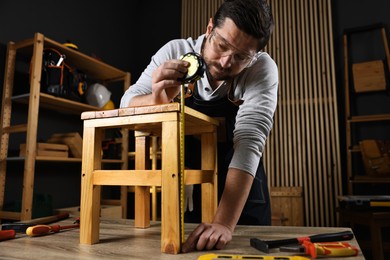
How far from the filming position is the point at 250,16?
982 millimetres

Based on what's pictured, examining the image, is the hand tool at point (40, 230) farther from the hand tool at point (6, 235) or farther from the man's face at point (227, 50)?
the man's face at point (227, 50)

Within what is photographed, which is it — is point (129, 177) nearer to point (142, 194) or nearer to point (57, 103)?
point (142, 194)

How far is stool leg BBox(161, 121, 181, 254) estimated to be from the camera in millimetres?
743

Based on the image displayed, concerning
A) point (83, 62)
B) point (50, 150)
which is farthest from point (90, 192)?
point (83, 62)

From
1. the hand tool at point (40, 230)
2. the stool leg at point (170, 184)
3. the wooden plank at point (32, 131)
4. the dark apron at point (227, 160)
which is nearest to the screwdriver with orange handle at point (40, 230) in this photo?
the hand tool at point (40, 230)

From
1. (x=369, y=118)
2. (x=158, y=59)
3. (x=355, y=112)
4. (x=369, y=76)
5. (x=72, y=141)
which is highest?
(x=369, y=76)

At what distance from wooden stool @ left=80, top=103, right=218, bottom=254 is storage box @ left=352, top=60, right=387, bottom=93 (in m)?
2.86

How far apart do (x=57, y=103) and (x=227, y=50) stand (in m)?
2.29

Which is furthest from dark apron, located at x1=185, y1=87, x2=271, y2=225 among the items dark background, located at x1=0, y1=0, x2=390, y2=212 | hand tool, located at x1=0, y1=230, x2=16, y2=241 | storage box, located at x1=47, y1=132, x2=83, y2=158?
dark background, located at x1=0, y1=0, x2=390, y2=212

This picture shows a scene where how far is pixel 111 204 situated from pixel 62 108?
1170 millimetres

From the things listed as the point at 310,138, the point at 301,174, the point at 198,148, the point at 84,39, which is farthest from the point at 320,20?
the point at 198,148

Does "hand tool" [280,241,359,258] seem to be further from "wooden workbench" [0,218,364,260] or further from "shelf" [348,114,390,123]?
"shelf" [348,114,390,123]

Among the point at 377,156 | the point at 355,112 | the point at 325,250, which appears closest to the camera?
the point at 325,250

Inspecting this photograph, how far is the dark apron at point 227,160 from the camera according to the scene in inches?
51.9
